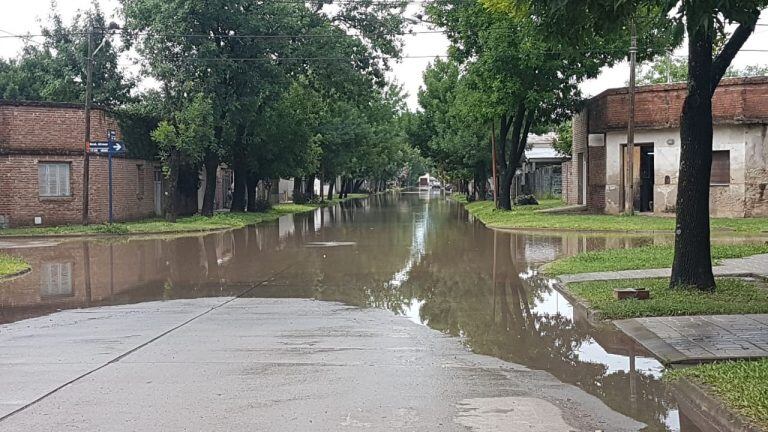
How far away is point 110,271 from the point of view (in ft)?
55.8

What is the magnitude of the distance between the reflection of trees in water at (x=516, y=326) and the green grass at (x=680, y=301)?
0.69 meters

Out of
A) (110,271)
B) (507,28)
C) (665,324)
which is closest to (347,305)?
(665,324)

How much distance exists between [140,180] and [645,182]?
23.0m

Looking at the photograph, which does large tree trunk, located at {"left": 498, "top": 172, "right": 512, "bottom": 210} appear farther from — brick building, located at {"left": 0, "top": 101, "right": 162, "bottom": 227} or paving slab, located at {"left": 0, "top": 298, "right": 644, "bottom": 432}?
paving slab, located at {"left": 0, "top": 298, "right": 644, "bottom": 432}

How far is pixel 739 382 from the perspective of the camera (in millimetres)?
6422

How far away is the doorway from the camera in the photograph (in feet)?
110

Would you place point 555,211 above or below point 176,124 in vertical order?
below

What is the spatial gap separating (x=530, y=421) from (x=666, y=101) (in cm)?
2787

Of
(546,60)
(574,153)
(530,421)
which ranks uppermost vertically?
(546,60)

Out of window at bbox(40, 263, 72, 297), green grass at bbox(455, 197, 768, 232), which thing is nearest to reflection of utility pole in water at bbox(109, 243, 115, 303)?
window at bbox(40, 263, 72, 297)

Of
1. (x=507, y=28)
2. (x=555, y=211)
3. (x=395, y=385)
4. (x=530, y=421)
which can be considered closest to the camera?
(x=530, y=421)

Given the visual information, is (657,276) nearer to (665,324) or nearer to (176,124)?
(665,324)

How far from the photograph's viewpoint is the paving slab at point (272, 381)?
6.06m

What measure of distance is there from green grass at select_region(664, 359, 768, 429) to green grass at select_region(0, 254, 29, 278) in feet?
45.2
